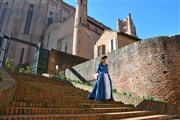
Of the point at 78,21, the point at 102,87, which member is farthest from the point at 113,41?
the point at 102,87

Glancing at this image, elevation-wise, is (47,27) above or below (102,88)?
above

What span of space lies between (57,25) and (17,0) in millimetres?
14054

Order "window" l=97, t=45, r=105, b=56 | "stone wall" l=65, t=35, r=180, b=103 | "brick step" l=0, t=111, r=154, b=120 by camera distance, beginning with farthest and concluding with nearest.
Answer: "window" l=97, t=45, r=105, b=56
"stone wall" l=65, t=35, r=180, b=103
"brick step" l=0, t=111, r=154, b=120

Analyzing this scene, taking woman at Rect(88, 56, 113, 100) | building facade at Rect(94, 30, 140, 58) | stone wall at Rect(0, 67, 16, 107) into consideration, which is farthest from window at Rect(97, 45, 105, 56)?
stone wall at Rect(0, 67, 16, 107)

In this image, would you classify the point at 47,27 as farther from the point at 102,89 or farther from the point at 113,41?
the point at 102,89

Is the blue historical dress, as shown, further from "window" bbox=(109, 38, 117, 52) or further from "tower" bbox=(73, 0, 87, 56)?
"tower" bbox=(73, 0, 87, 56)

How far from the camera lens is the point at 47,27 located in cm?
4012

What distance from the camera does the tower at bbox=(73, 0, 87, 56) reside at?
26166 millimetres

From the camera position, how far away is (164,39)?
11008mm

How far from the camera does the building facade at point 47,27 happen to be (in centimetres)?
2783

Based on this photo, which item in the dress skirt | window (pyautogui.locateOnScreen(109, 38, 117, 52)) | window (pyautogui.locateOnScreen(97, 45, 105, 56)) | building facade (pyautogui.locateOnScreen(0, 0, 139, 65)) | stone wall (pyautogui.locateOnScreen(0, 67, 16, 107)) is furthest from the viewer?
building facade (pyautogui.locateOnScreen(0, 0, 139, 65))

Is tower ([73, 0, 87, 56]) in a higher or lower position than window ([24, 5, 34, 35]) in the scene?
lower

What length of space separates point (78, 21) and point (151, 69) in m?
19.1

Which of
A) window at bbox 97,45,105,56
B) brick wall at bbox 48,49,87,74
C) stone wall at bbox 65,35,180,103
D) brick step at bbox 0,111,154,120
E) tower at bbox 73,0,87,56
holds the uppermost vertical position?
tower at bbox 73,0,87,56
